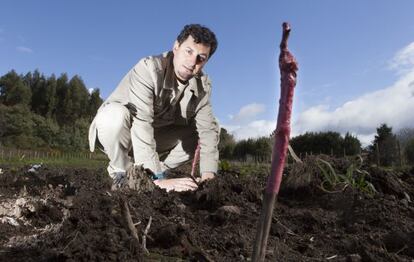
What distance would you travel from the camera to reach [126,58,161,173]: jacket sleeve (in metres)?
3.58

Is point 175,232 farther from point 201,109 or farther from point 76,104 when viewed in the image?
point 76,104

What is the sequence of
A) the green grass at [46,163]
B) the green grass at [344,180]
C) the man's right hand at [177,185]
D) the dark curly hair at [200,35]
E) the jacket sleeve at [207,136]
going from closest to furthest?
1. the green grass at [344,180]
2. the man's right hand at [177,185]
3. the dark curly hair at [200,35]
4. the jacket sleeve at [207,136]
5. the green grass at [46,163]

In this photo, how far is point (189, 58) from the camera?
3645 mm

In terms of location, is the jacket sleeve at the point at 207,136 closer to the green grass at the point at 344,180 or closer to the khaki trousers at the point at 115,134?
the khaki trousers at the point at 115,134

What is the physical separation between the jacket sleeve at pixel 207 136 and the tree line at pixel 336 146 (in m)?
17.0

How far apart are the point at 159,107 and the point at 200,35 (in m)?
0.80

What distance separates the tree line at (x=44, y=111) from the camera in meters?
46.5

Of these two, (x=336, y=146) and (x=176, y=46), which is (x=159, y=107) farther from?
(x=336, y=146)

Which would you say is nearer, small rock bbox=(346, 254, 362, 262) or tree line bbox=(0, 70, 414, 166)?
small rock bbox=(346, 254, 362, 262)

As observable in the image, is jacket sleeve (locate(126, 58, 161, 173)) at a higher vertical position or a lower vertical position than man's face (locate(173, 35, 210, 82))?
lower

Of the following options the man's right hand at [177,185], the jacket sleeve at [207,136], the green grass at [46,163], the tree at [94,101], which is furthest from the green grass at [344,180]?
the tree at [94,101]

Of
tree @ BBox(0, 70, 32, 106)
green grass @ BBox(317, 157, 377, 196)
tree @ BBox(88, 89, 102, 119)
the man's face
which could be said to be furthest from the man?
tree @ BBox(88, 89, 102, 119)

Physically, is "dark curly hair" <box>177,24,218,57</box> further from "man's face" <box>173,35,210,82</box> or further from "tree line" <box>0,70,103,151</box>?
"tree line" <box>0,70,103,151</box>

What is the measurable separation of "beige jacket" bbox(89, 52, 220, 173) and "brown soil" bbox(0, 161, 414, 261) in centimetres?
78
